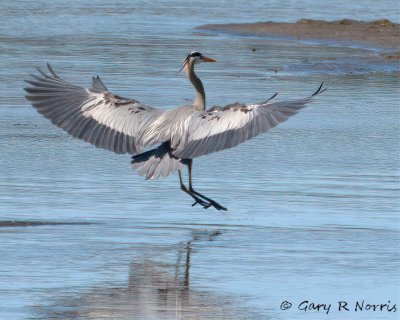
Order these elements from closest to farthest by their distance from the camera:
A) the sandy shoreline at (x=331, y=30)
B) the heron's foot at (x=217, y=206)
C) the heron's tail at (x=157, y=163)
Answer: the heron's tail at (x=157, y=163) < the heron's foot at (x=217, y=206) < the sandy shoreline at (x=331, y=30)

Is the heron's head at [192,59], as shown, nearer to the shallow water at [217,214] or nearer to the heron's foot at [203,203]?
the shallow water at [217,214]

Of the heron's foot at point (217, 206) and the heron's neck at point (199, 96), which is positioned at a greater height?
the heron's neck at point (199, 96)

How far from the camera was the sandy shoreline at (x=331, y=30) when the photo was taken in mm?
22578

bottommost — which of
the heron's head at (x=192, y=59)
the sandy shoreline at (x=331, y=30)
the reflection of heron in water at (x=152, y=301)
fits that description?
the sandy shoreline at (x=331, y=30)

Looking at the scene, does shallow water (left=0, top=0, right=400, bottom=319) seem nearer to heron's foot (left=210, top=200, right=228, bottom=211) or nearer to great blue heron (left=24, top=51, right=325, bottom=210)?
heron's foot (left=210, top=200, right=228, bottom=211)

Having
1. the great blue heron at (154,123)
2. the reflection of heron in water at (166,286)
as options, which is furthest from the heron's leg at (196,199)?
the reflection of heron in water at (166,286)

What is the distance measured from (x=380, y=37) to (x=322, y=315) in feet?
55.0

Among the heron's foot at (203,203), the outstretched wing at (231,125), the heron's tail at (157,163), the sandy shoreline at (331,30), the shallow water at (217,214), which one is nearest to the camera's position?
the shallow water at (217,214)

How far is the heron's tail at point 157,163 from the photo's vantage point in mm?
8461

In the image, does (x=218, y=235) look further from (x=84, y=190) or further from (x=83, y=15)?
(x=83, y=15)

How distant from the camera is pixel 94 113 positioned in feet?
29.5

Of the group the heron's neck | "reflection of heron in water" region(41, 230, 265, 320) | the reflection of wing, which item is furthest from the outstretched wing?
"reflection of heron in water" region(41, 230, 265, 320)

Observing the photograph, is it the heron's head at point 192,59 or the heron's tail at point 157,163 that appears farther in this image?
the heron's head at point 192,59

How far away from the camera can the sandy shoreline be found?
22.6 metres
